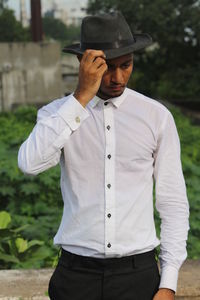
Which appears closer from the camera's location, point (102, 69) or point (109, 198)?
point (102, 69)

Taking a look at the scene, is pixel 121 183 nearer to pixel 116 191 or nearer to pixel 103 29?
pixel 116 191

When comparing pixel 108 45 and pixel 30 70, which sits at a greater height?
pixel 108 45

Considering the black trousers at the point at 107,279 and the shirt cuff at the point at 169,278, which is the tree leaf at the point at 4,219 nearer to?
the black trousers at the point at 107,279

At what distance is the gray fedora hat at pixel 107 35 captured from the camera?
2.17 metres

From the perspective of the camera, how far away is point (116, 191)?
220cm

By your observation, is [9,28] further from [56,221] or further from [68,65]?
[56,221]

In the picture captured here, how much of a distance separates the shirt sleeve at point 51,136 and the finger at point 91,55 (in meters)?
0.14

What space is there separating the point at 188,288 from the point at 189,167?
4740 millimetres

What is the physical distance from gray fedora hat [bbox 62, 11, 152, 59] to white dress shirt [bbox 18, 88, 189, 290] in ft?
0.64

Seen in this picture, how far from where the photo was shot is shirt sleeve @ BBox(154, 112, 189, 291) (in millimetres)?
2230

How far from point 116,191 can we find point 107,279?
303 mm

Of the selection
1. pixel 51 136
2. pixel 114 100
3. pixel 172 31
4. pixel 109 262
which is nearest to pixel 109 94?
pixel 114 100

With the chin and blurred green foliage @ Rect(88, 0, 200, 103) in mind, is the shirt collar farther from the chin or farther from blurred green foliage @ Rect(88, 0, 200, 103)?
blurred green foliage @ Rect(88, 0, 200, 103)

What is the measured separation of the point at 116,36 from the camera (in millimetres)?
2189
